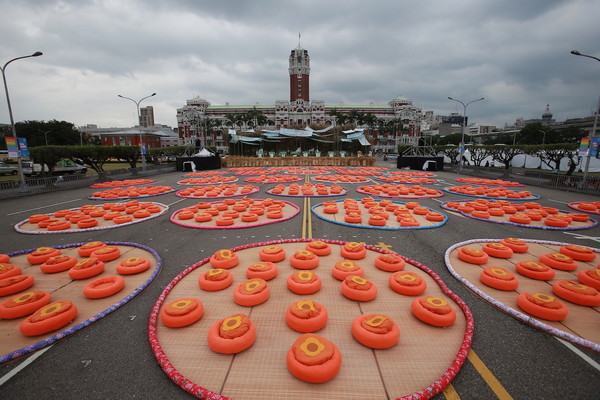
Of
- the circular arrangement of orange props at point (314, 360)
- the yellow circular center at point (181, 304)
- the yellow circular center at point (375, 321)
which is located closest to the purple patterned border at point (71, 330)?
the yellow circular center at point (181, 304)

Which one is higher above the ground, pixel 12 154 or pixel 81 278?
pixel 12 154

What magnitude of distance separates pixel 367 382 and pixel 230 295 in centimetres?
330

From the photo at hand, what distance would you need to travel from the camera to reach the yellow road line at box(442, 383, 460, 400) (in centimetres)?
339

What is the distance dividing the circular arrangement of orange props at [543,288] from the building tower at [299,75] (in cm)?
12331

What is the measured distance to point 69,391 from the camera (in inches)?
139

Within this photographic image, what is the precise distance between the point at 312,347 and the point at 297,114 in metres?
118

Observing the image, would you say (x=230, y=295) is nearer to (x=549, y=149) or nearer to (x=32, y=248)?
(x=32, y=248)

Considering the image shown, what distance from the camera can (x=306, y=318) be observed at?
4.59 meters

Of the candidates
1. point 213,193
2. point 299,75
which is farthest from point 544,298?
point 299,75

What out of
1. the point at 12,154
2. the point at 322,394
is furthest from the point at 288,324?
the point at 12,154

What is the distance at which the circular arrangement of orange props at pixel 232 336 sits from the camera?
406cm

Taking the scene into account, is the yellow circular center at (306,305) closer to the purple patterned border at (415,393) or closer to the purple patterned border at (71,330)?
the purple patterned border at (415,393)

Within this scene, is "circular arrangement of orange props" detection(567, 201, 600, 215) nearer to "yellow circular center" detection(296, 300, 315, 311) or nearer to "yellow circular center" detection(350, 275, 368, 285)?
"yellow circular center" detection(350, 275, 368, 285)

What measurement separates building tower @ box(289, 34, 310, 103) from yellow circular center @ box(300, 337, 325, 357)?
126m
